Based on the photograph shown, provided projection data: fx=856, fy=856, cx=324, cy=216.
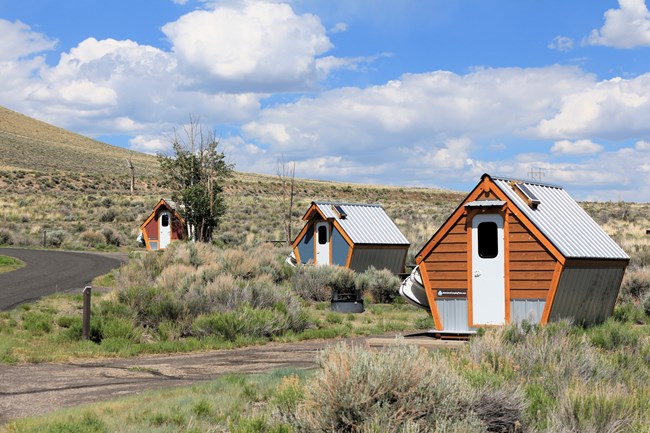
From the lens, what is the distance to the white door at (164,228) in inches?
1898

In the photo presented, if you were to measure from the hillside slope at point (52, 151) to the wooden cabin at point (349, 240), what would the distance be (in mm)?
78096

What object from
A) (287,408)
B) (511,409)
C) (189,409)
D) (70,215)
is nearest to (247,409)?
(189,409)

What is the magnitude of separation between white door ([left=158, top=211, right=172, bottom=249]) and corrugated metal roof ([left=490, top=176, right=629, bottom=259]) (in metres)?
31.4

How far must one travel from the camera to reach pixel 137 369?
14.2 metres

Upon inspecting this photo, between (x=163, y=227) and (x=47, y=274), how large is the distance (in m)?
18.2

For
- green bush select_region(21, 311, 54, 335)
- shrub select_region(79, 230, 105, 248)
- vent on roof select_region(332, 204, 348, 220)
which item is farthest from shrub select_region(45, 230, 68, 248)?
green bush select_region(21, 311, 54, 335)

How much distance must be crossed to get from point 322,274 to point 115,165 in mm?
105418

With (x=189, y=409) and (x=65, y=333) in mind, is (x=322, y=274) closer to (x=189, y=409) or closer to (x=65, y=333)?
(x=65, y=333)

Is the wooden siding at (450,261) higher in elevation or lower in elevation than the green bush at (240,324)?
higher

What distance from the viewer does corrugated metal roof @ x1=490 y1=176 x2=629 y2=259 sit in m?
17.0

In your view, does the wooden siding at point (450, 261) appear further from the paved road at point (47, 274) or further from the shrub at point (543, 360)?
the paved road at point (47, 274)

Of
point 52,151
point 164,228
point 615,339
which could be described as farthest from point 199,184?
point 52,151

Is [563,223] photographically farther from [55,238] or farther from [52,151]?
[52,151]

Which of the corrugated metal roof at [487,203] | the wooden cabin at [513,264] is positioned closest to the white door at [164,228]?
the wooden cabin at [513,264]
